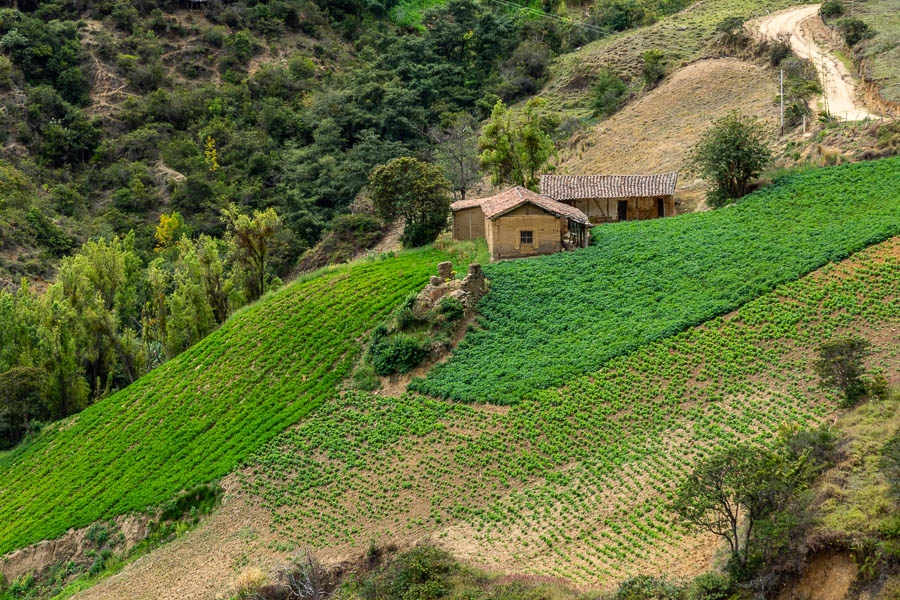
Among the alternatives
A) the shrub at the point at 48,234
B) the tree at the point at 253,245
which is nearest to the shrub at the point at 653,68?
the tree at the point at 253,245

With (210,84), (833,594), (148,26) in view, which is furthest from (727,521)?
(148,26)

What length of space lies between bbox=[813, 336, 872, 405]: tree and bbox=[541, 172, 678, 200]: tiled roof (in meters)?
24.4

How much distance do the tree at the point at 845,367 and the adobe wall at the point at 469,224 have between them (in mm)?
27355

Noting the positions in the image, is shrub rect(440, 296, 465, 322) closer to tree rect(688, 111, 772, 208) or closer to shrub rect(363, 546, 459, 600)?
shrub rect(363, 546, 459, 600)

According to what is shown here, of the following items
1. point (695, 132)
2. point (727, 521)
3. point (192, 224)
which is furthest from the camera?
point (192, 224)

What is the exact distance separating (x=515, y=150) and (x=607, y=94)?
21.5 meters

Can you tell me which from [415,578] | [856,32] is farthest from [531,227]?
[856,32]

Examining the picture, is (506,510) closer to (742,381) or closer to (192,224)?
(742,381)

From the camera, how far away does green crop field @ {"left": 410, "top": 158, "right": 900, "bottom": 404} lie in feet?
120

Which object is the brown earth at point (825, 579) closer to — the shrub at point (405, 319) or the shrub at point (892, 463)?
the shrub at point (892, 463)

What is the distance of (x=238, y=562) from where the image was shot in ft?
103

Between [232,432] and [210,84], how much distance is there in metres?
58.6

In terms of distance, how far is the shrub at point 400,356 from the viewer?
130 ft

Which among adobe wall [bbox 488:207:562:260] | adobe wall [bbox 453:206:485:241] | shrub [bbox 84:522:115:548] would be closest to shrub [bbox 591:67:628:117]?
adobe wall [bbox 453:206:485:241]
